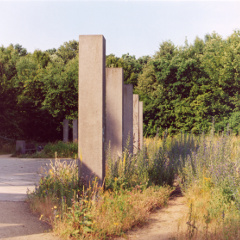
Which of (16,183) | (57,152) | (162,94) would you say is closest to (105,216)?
(16,183)

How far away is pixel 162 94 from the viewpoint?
2478cm

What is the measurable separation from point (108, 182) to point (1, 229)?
6.24ft

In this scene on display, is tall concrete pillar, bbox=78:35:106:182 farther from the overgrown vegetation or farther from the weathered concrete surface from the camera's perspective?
the overgrown vegetation

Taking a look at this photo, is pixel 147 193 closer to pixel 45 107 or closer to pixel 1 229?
pixel 1 229

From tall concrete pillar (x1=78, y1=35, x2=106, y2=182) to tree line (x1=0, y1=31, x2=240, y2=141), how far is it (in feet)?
45.4

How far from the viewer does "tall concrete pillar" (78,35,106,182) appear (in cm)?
538

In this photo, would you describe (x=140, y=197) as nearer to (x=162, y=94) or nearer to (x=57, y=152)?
(x=57, y=152)

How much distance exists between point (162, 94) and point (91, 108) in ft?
64.8

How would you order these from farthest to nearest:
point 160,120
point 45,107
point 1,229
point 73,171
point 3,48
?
1. point 3,48
2. point 160,120
3. point 45,107
4. point 73,171
5. point 1,229

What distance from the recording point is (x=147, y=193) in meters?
5.58

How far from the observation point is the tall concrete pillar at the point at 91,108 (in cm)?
538

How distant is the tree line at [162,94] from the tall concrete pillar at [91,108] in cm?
1384

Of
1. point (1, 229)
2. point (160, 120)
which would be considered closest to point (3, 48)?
point (160, 120)

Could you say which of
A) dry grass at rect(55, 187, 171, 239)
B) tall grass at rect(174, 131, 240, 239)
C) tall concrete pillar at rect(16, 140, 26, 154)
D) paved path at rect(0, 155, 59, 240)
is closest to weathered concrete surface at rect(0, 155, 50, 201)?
paved path at rect(0, 155, 59, 240)
